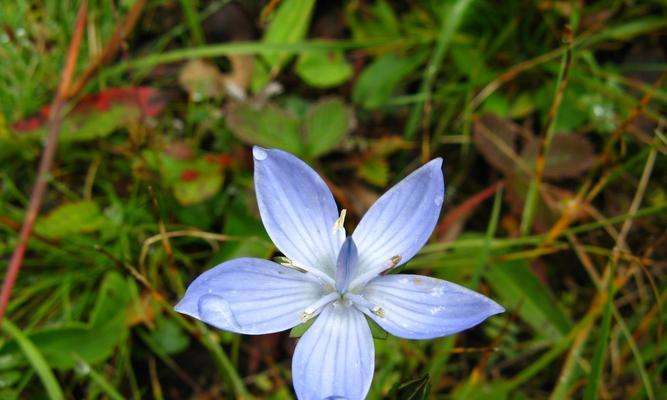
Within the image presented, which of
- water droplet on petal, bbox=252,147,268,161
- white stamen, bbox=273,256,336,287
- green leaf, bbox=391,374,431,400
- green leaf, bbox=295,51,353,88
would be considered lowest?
green leaf, bbox=391,374,431,400

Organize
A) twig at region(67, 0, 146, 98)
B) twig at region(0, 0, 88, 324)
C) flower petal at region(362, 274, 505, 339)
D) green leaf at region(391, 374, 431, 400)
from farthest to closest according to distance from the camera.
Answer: twig at region(67, 0, 146, 98)
twig at region(0, 0, 88, 324)
green leaf at region(391, 374, 431, 400)
flower petal at region(362, 274, 505, 339)

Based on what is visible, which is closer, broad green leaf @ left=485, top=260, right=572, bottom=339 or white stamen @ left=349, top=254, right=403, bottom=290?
white stamen @ left=349, top=254, right=403, bottom=290

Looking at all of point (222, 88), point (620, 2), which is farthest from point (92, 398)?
point (620, 2)

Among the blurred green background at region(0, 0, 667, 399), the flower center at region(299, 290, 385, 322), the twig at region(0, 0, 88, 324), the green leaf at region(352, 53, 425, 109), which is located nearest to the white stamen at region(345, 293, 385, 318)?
the flower center at region(299, 290, 385, 322)

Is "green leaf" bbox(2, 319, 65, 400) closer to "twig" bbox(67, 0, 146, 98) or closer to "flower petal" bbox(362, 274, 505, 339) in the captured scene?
"twig" bbox(67, 0, 146, 98)

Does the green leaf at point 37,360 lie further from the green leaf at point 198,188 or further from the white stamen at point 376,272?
the white stamen at point 376,272
